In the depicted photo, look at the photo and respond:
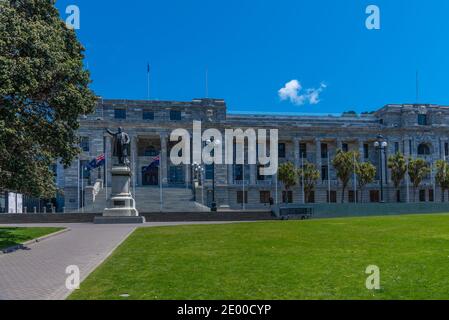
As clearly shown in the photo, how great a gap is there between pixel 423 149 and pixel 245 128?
104 feet

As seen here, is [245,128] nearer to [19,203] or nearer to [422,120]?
[422,120]

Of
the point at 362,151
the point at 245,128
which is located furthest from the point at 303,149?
the point at 245,128

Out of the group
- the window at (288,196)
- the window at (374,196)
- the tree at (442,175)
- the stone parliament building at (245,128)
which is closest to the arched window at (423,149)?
the stone parliament building at (245,128)

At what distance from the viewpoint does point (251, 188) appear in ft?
253

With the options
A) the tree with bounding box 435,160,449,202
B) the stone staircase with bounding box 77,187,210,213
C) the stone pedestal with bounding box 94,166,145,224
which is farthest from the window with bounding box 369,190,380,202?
the stone pedestal with bounding box 94,166,145,224

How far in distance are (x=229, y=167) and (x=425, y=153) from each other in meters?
34.5

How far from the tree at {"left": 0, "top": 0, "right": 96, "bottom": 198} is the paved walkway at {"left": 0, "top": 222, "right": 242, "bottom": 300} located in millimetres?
4048

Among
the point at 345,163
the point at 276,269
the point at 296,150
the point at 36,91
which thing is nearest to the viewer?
the point at 276,269

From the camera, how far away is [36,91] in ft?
63.4

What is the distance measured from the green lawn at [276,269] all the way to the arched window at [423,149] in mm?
67693

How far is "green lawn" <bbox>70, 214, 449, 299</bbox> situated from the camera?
921 centimetres

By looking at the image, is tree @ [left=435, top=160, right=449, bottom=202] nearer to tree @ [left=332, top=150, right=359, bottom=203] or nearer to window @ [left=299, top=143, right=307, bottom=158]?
tree @ [left=332, top=150, right=359, bottom=203]

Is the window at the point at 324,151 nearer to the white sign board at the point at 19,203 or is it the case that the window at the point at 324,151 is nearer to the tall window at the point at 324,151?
the tall window at the point at 324,151
